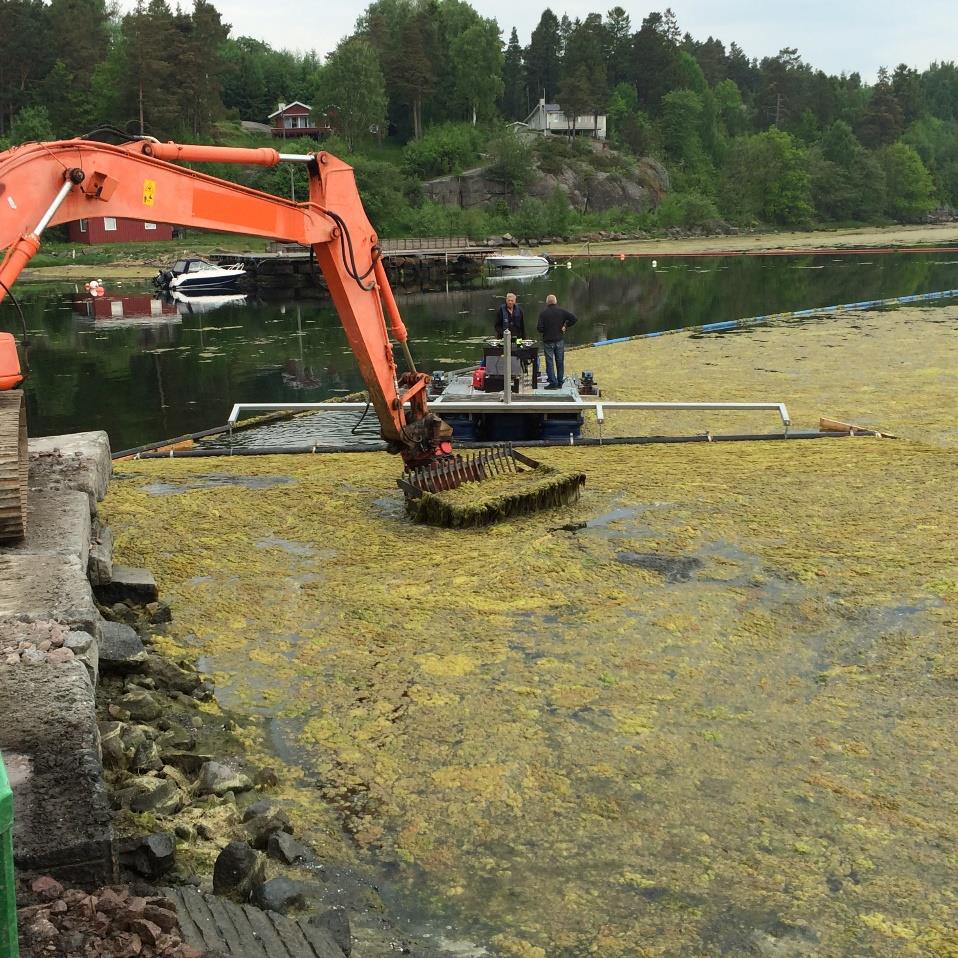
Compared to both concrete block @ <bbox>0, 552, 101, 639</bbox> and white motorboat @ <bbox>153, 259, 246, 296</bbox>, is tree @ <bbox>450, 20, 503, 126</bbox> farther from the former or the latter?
concrete block @ <bbox>0, 552, 101, 639</bbox>

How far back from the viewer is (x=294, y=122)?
331 feet

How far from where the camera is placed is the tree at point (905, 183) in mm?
114188

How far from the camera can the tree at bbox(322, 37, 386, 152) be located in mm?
91500

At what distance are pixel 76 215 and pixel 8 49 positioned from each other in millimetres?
85731

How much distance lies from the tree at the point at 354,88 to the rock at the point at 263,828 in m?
91.2

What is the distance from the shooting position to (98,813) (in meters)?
4.59

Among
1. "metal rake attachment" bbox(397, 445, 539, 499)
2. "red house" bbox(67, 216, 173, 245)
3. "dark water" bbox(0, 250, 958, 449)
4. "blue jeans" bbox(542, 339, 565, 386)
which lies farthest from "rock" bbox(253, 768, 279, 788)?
"red house" bbox(67, 216, 173, 245)

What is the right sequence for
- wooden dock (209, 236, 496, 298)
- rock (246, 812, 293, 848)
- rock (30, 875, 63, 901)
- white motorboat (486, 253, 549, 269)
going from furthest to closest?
1. white motorboat (486, 253, 549, 269)
2. wooden dock (209, 236, 496, 298)
3. rock (246, 812, 293, 848)
4. rock (30, 875, 63, 901)

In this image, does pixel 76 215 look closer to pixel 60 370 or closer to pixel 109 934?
pixel 109 934

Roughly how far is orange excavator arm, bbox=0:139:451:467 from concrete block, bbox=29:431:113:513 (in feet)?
5.40

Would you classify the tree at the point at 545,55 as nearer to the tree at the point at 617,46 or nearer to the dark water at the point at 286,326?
the tree at the point at 617,46

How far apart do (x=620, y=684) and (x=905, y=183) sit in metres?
119

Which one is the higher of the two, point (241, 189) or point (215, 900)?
point (241, 189)

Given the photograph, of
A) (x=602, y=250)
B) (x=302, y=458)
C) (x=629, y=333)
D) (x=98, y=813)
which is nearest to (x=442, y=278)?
(x=602, y=250)
